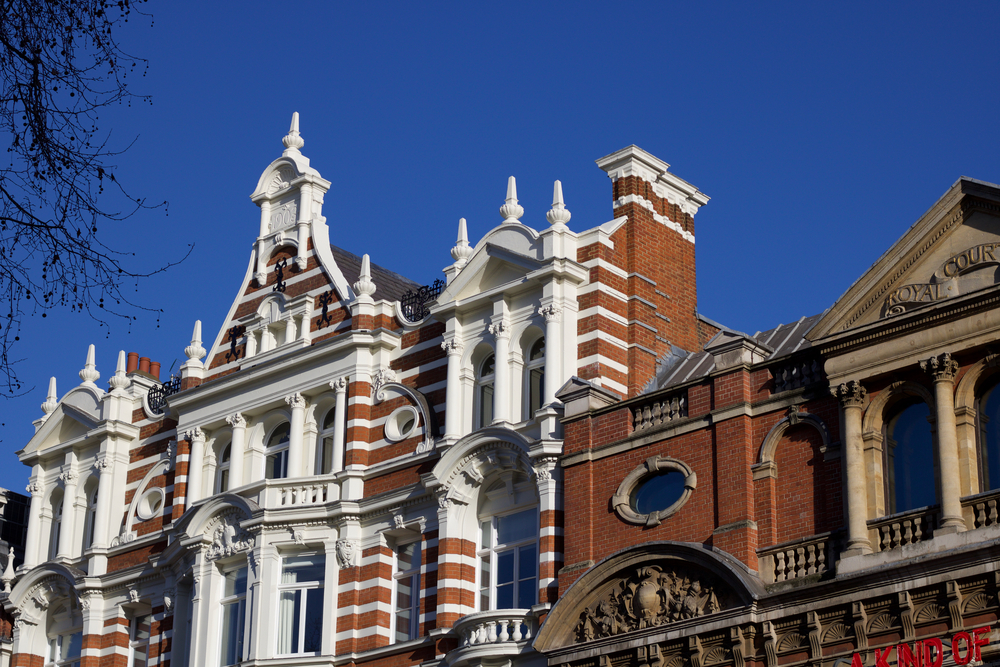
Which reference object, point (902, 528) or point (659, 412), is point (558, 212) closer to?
point (659, 412)

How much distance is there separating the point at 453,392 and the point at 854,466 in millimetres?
9869

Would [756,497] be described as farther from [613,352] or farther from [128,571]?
[128,571]

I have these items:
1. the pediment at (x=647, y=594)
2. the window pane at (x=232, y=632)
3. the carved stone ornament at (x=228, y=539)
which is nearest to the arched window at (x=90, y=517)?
the carved stone ornament at (x=228, y=539)

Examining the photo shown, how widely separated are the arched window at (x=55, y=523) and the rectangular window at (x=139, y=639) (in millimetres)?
3989

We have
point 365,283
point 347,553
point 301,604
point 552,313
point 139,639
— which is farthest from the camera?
point 139,639

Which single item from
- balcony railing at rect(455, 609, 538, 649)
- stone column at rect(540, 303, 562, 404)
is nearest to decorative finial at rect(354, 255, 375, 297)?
stone column at rect(540, 303, 562, 404)

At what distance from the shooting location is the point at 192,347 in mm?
38469

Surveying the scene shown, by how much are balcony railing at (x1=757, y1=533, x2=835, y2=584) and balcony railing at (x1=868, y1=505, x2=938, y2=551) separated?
2.71ft

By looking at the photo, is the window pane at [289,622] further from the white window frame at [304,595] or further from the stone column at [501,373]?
the stone column at [501,373]

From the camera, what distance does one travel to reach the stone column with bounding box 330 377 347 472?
112ft

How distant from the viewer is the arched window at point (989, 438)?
2441cm

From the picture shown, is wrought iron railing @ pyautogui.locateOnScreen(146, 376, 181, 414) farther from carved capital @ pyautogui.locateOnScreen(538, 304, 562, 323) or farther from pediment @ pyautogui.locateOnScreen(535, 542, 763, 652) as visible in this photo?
pediment @ pyautogui.locateOnScreen(535, 542, 763, 652)

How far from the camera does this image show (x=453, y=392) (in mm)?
32875

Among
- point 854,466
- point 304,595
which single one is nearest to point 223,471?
point 304,595
